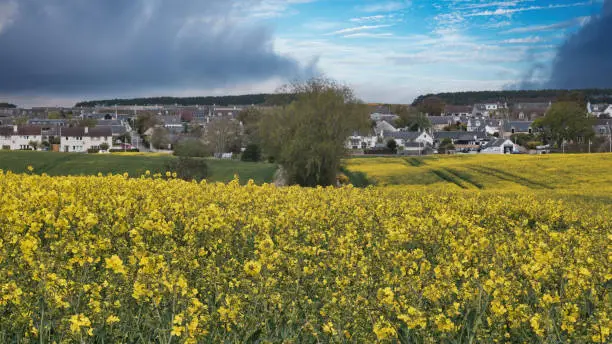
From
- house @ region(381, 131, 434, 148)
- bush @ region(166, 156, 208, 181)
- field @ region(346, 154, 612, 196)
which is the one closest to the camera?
field @ region(346, 154, 612, 196)

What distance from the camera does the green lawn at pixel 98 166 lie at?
226ft

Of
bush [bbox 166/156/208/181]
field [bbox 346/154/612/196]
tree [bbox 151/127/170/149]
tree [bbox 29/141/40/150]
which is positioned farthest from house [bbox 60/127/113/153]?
field [bbox 346/154/612/196]

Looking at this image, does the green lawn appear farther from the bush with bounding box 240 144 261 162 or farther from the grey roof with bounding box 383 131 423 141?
the grey roof with bounding box 383 131 423 141

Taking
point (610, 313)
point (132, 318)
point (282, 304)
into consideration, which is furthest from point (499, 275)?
point (132, 318)

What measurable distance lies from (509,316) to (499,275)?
0.75 metres

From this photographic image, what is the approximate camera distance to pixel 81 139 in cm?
14888

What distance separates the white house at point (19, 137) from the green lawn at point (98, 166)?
284 ft

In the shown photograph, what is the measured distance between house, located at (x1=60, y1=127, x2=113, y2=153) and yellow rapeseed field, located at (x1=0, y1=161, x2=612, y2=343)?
14424 centimetres

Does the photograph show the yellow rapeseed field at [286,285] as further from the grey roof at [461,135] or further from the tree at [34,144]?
the grey roof at [461,135]

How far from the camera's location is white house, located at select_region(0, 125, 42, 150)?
160750 mm

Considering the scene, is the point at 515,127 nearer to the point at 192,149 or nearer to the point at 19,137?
the point at 192,149

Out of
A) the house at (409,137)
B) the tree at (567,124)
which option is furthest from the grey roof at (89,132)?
the tree at (567,124)

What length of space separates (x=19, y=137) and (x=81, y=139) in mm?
25311

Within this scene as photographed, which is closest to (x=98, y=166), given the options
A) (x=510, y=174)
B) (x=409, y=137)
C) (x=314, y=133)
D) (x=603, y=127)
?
(x=314, y=133)
